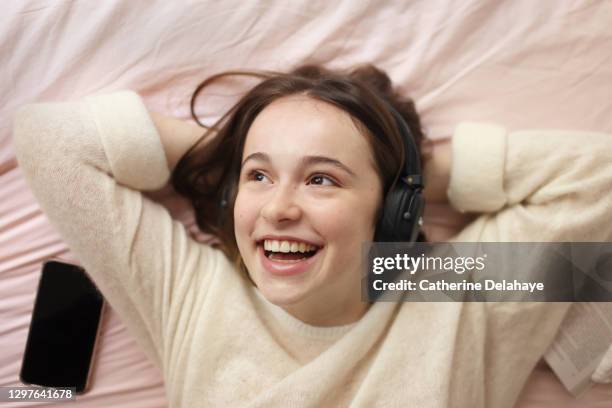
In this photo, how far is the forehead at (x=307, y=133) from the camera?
952mm

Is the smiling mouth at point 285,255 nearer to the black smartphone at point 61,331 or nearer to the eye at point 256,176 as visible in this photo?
the eye at point 256,176

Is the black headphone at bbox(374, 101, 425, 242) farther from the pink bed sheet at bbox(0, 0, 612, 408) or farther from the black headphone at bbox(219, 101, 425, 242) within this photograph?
the pink bed sheet at bbox(0, 0, 612, 408)

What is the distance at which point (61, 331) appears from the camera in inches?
45.8

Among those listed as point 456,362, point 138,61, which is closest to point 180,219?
point 138,61

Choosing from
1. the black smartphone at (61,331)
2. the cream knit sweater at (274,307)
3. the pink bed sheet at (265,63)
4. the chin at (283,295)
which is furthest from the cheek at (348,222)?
the black smartphone at (61,331)

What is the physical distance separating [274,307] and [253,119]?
0.40 metres

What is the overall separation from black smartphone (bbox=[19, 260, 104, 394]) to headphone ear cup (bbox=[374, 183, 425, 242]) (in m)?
0.67

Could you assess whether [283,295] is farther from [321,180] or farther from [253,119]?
[253,119]

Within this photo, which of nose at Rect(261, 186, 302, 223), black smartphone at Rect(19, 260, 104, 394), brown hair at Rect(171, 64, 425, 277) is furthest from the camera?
black smartphone at Rect(19, 260, 104, 394)

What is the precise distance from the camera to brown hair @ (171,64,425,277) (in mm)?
1021

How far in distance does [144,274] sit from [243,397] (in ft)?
1.02

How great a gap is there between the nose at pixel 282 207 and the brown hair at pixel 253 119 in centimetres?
18

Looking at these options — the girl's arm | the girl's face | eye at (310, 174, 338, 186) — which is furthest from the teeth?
the girl's arm

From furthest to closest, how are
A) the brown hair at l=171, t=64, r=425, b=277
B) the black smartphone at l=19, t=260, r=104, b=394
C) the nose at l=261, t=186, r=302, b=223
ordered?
the black smartphone at l=19, t=260, r=104, b=394, the brown hair at l=171, t=64, r=425, b=277, the nose at l=261, t=186, r=302, b=223
